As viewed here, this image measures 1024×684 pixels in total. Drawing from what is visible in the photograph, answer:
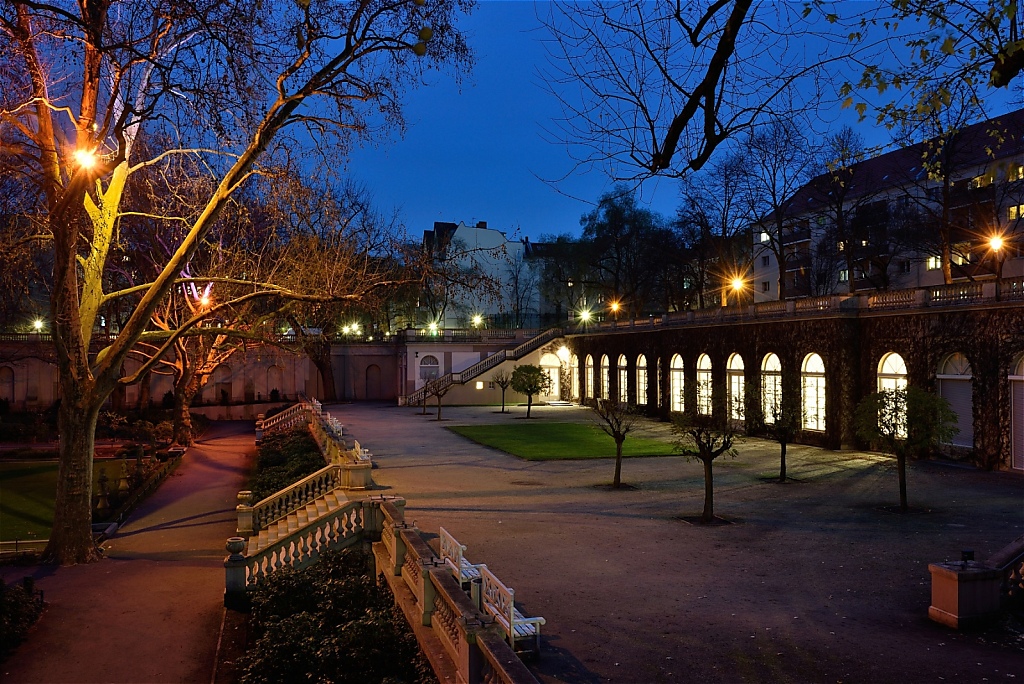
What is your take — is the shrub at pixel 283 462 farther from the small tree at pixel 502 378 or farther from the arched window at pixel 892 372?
the arched window at pixel 892 372

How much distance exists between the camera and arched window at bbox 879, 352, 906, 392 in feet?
79.0

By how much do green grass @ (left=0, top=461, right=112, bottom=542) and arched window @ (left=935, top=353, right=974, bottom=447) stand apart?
80.0 feet

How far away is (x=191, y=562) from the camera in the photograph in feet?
45.2

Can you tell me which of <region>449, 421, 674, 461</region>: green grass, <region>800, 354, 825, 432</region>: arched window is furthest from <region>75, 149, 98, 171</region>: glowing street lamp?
<region>800, 354, 825, 432</region>: arched window

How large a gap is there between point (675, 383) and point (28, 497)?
89.5 feet

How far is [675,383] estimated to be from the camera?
37.2m

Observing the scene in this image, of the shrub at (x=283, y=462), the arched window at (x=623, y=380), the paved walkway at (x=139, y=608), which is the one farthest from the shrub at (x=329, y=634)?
the arched window at (x=623, y=380)

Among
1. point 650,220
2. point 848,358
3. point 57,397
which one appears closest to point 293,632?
point 848,358

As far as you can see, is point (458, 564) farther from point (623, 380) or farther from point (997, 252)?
point (623, 380)

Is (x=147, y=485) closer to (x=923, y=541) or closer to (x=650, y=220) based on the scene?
(x=923, y=541)

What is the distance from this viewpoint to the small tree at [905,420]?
627 inches

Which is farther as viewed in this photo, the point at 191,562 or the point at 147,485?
the point at 147,485

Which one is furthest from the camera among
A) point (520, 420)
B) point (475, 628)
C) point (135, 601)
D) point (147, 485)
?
point (520, 420)

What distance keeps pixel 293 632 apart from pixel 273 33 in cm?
739
